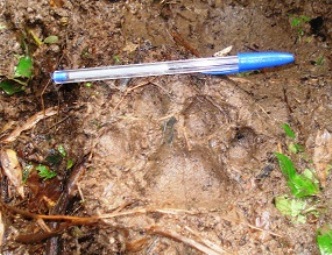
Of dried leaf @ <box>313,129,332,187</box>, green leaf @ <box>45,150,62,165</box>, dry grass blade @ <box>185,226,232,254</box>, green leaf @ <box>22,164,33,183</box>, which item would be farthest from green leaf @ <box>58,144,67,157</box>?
dried leaf @ <box>313,129,332,187</box>

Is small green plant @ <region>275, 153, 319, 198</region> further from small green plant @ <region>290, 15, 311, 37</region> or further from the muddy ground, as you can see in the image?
small green plant @ <region>290, 15, 311, 37</region>

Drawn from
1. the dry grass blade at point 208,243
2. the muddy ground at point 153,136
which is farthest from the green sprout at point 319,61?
the dry grass blade at point 208,243

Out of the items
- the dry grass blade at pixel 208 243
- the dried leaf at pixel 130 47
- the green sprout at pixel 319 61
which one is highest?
the dried leaf at pixel 130 47

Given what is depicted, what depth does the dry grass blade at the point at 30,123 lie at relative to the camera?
2180 millimetres

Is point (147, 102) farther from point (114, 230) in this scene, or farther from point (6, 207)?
point (6, 207)

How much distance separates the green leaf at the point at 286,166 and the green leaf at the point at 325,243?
341mm

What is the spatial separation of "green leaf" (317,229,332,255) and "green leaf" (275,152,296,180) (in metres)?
0.34

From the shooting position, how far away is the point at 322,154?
2217mm

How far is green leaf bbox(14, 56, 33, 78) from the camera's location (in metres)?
2.19

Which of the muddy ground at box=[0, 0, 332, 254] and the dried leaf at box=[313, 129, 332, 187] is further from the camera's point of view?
the dried leaf at box=[313, 129, 332, 187]

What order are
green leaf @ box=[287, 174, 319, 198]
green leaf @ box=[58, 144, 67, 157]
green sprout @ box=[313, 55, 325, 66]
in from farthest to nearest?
1. green sprout @ box=[313, 55, 325, 66]
2. green leaf @ box=[58, 144, 67, 157]
3. green leaf @ box=[287, 174, 319, 198]

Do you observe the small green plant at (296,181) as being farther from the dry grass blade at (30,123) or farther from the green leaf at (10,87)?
the green leaf at (10,87)

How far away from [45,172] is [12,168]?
0.17 metres

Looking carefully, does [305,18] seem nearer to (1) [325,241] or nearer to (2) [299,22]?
(2) [299,22]
